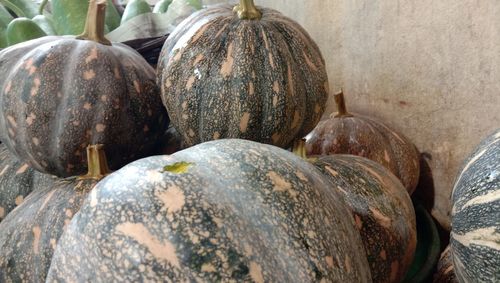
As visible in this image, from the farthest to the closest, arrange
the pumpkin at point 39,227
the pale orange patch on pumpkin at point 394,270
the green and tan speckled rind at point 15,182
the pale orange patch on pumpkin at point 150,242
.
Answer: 1. the green and tan speckled rind at point 15,182
2. the pale orange patch on pumpkin at point 394,270
3. the pumpkin at point 39,227
4. the pale orange patch on pumpkin at point 150,242

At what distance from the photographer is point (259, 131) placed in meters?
1.19

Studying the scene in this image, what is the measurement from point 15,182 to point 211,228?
91 centimetres

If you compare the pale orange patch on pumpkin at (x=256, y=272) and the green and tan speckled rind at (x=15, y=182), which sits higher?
the pale orange patch on pumpkin at (x=256, y=272)

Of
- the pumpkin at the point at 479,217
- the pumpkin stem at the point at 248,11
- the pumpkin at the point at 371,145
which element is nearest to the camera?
the pumpkin at the point at 479,217

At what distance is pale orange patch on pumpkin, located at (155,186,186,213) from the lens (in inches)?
27.7

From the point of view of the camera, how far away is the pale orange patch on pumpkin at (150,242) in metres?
0.67

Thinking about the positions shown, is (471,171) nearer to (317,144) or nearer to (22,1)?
(317,144)

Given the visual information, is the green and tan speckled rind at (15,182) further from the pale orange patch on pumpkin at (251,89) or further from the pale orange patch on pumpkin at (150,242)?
the pale orange patch on pumpkin at (150,242)

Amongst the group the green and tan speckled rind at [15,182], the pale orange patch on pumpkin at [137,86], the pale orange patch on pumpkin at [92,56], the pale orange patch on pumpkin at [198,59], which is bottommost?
the green and tan speckled rind at [15,182]

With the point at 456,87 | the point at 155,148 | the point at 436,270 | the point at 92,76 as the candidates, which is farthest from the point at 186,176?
the point at 456,87

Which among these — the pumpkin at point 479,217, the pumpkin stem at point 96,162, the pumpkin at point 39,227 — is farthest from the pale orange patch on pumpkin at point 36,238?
the pumpkin at point 479,217

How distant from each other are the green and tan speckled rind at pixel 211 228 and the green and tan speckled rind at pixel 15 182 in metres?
0.69

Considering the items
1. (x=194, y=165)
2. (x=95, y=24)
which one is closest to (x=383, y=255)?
(x=194, y=165)

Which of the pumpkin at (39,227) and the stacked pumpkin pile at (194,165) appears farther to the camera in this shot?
the pumpkin at (39,227)
